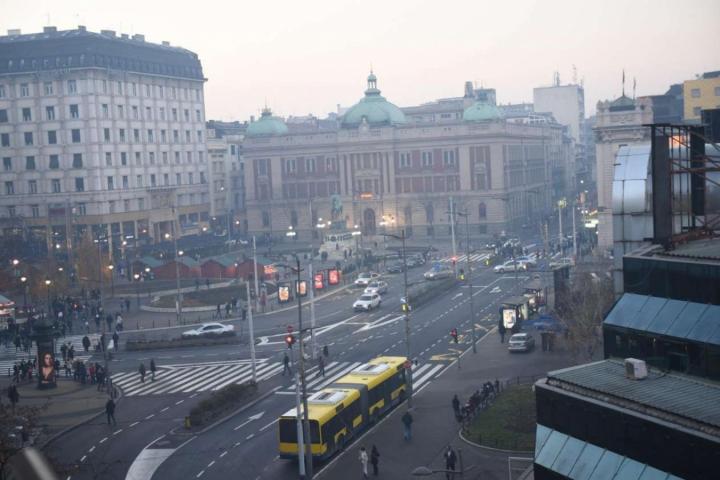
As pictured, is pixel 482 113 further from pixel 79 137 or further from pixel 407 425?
pixel 407 425

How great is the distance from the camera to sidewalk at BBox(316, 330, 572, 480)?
3450 cm

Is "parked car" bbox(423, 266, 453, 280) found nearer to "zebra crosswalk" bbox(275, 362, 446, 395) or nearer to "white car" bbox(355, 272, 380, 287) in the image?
"white car" bbox(355, 272, 380, 287)

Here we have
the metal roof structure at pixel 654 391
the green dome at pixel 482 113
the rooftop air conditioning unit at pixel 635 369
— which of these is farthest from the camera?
the green dome at pixel 482 113

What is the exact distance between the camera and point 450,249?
115125 mm

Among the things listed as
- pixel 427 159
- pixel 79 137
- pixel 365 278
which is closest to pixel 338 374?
pixel 365 278

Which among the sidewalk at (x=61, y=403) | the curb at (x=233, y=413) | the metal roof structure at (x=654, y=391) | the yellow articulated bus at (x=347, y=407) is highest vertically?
the metal roof structure at (x=654, y=391)

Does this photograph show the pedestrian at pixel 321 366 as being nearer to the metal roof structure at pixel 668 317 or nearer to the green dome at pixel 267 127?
the metal roof structure at pixel 668 317

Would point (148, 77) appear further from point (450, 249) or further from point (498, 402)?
point (498, 402)

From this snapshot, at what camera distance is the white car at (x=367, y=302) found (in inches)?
2872

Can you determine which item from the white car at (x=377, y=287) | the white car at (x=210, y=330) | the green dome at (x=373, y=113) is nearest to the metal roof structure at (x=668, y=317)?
the white car at (x=210, y=330)

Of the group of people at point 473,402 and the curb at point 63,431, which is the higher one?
the group of people at point 473,402

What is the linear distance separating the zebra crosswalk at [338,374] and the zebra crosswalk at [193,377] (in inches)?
116

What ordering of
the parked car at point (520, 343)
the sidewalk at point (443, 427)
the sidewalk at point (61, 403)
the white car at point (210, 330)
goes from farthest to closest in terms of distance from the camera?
the white car at point (210, 330) → the parked car at point (520, 343) → the sidewalk at point (61, 403) → the sidewalk at point (443, 427)

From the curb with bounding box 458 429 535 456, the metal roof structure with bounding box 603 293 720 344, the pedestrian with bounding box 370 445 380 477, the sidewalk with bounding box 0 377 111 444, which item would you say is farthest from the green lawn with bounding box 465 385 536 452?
the sidewalk with bounding box 0 377 111 444
